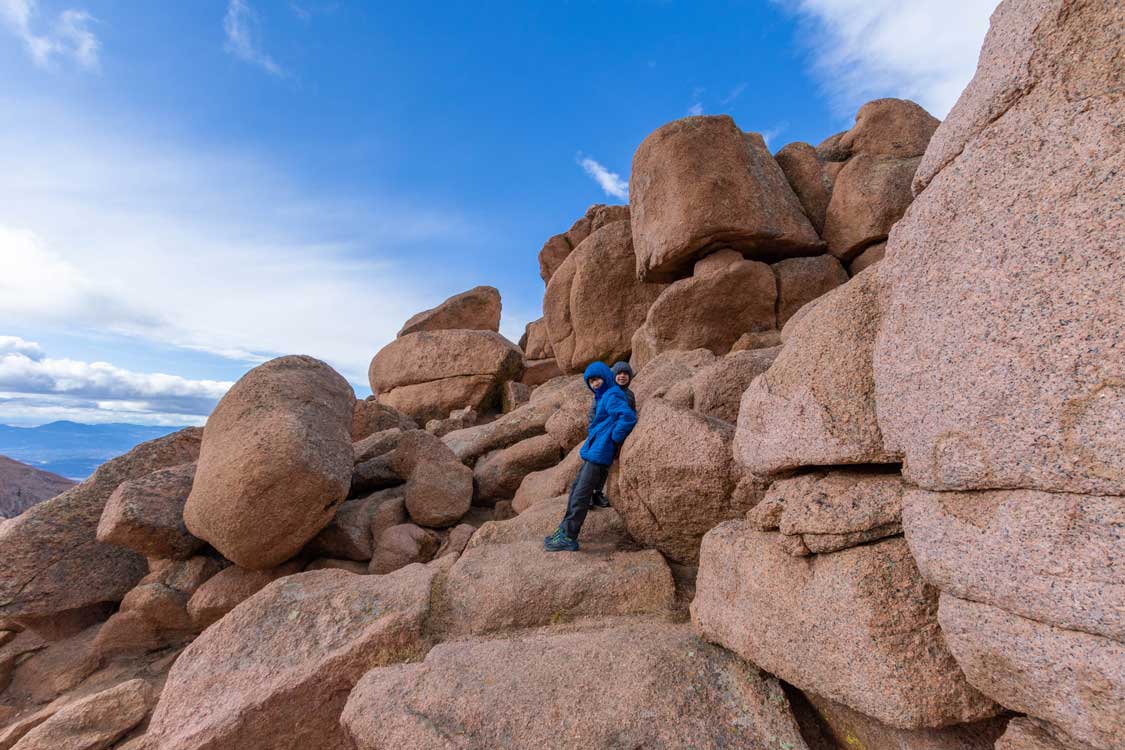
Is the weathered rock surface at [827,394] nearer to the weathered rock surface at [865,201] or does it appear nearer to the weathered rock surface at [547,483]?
the weathered rock surface at [547,483]

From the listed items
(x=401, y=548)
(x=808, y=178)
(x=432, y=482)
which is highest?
(x=808, y=178)

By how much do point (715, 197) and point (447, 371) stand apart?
10.1m

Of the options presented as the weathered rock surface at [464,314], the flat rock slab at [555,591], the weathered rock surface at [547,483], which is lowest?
the flat rock slab at [555,591]

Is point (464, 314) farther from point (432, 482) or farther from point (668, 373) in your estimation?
point (668, 373)

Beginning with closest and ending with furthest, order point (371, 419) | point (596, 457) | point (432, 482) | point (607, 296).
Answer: point (596, 457) < point (432, 482) < point (371, 419) < point (607, 296)

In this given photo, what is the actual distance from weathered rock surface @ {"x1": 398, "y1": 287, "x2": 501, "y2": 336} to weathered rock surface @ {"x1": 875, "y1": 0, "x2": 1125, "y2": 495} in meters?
18.4

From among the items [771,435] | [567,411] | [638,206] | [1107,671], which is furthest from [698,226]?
[1107,671]

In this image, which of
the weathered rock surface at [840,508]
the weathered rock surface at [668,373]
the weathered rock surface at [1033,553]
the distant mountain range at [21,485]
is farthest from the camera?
the distant mountain range at [21,485]

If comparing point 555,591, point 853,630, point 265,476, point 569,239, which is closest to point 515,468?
point 265,476

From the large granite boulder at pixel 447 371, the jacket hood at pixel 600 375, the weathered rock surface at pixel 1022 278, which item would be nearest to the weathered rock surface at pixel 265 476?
the jacket hood at pixel 600 375

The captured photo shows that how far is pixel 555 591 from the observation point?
550cm

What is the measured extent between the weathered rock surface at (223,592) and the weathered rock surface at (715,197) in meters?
9.76

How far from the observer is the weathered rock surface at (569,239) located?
747 inches

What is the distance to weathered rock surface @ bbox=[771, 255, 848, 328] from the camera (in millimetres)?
11219
